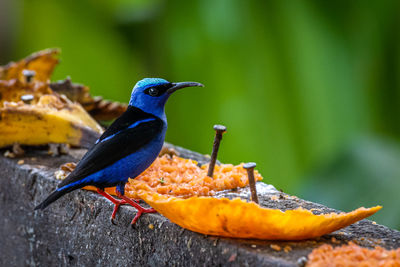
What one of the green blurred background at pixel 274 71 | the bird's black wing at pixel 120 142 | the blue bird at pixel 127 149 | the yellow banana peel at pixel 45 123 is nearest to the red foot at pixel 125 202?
the blue bird at pixel 127 149

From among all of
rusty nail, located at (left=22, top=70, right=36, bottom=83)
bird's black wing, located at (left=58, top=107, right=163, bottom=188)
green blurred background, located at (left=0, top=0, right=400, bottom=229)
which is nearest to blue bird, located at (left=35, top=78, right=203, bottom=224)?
bird's black wing, located at (left=58, top=107, right=163, bottom=188)

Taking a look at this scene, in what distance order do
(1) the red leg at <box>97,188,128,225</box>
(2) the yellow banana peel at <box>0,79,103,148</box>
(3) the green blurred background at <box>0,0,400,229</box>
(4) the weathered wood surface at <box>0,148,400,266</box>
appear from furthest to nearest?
(3) the green blurred background at <box>0,0,400,229</box> → (2) the yellow banana peel at <box>0,79,103,148</box> → (1) the red leg at <box>97,188,128,225</box> → (4) the weathered wood surface at <box>0,148,400,266</box>

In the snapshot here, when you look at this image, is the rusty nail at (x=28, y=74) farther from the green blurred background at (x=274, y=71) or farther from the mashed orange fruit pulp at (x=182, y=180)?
the green blurred background at (x=274, y=71)

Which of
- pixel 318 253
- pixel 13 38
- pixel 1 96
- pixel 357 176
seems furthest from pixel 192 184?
pixel 13 38

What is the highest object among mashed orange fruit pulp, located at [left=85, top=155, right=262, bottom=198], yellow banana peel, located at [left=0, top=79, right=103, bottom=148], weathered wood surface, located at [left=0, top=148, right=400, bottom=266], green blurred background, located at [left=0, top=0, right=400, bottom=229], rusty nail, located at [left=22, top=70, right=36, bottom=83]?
green blurred background, located at [left=0, top=0, right=400, bottom=229]

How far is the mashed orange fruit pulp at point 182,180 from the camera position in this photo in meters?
2.08

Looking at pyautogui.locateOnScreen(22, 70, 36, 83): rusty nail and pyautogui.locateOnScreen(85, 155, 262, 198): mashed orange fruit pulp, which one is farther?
pyautogui.locateOnScreen(22, 70, 36, 83): rusty nail

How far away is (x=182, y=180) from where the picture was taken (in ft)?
7.18

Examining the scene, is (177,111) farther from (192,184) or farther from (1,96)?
(192,184)

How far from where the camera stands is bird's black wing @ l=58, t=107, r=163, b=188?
6.41 feet

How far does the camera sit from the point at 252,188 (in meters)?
1.90

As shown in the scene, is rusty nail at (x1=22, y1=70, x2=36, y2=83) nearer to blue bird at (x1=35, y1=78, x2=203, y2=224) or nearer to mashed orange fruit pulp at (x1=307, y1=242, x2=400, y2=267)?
blue bird at (x1=35, y1=78, x2=203, y2=224)

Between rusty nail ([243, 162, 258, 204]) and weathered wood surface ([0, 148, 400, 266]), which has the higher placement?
rusty nail ([243, 162, 258, 204])

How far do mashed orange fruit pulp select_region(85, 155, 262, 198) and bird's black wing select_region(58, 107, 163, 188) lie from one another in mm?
159
